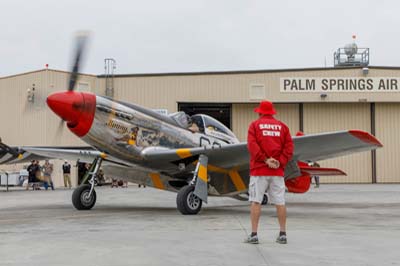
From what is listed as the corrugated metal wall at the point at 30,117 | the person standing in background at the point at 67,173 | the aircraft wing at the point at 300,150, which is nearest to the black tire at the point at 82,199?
the aircraft wing at the point at 300,150

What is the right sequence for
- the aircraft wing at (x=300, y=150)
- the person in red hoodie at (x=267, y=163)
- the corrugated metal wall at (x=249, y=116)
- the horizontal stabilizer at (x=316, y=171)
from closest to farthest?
the person in red hoodie at (x=267, y=163) < the aircraft wing at (x=300, y=150) < the horizontal stabilizer at (x=316, y=171) < the corrugated metal wall at (x=249, y=116)

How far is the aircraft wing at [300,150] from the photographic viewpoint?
8359 millimetres

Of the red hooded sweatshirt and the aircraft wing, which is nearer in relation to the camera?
the red hooded sweatshirt

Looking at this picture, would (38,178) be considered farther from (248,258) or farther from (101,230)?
(248,258)

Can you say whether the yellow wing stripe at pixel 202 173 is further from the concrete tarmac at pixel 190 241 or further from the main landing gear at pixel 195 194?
the concrete tarmac at pixel 190 241

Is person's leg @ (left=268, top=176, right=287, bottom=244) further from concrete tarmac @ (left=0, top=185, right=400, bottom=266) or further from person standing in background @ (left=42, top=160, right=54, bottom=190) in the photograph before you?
person standing in background @ (left=42, top=160, right=54, bottom=190)

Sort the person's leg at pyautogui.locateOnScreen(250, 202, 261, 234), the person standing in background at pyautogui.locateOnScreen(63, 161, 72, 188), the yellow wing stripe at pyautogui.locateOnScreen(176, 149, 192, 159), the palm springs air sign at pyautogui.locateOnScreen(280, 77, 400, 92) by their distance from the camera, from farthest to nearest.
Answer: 1. the palm springs air sign at pyautogui.locateOnScreen(280, 77, 400, 92)
2. the person standing in background at pyautogui.locateOnScreen(63, 161, 72, 188)
3. the yellow wing stripe at pyautogui.locateOnScreen(176, 149, 192, 159)
4. the person's leg at pyautogui.locateOnScreen(250, 202, 261, 234)

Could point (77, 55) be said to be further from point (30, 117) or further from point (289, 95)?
point (289, 95)

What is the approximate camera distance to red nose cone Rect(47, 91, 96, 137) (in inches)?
331

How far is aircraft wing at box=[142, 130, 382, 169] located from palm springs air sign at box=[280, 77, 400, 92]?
17270 mm

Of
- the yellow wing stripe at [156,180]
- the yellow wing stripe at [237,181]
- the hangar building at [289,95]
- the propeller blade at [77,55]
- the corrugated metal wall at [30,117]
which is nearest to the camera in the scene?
the propeller blade at [77,55]

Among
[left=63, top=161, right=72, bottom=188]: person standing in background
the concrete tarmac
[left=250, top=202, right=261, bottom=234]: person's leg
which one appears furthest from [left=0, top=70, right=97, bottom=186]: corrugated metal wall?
[left=250, top=202, right=261, bottom=234]: person's leg

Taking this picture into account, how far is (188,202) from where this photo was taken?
8.91m

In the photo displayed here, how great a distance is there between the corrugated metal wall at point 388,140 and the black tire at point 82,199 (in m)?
20.9
